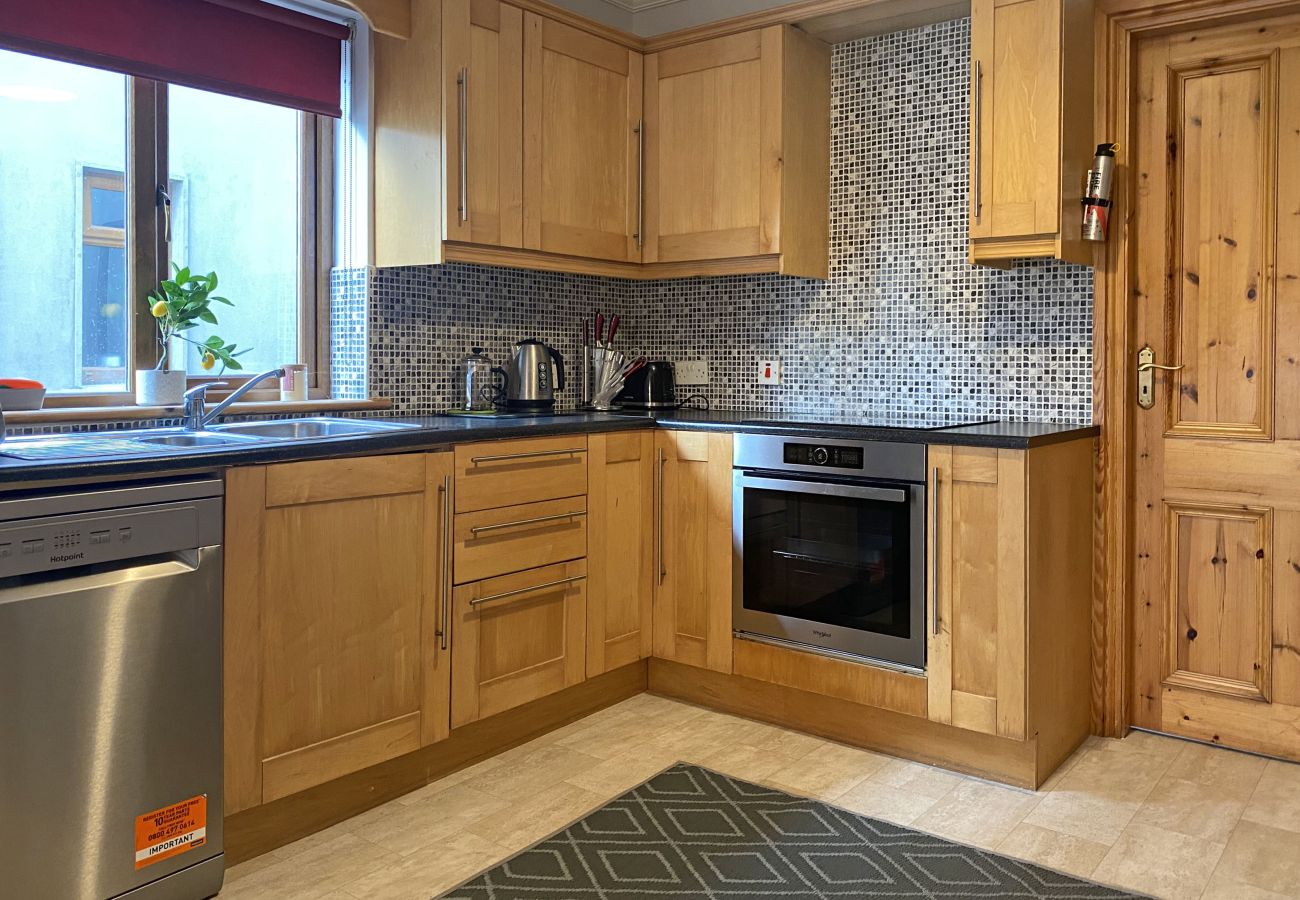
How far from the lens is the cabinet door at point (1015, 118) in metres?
2.82

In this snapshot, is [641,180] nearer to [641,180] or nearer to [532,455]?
[641,180]

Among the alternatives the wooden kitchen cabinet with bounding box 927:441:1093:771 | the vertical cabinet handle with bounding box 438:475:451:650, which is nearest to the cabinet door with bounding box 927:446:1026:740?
the wooden kitchen cabinet with bounding box 927:441:1093:771

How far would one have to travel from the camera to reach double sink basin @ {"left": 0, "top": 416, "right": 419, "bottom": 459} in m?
2.08

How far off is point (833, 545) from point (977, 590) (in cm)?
43

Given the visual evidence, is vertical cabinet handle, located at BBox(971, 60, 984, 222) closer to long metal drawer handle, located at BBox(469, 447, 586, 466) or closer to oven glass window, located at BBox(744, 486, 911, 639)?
oven glass window, located at BBox(744, 486, 911, 639)

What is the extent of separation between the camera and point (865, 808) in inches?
101

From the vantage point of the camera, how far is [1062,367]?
3.14 m

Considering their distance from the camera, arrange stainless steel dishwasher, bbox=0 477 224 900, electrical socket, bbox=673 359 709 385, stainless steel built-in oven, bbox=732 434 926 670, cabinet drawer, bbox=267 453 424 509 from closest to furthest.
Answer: stainless steel dishwasher, bbox=0 477 224 900 → cabinet drawer, bbox=267 453 424 509 → stainless steel built-in oven, bbox=732 434 926 670 → electrical socket, bbox=673 359 709 385

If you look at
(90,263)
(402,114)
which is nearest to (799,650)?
(402,114)

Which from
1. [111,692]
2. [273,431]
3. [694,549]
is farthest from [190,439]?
[694,549]

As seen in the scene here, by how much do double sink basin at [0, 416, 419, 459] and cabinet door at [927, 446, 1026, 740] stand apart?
1414 mm

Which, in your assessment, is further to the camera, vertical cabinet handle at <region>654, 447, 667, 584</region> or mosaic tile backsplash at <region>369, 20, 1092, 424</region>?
vertical cabinet handle at <region>654, 447, 667, 584</region>

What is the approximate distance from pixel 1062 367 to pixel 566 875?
204cm

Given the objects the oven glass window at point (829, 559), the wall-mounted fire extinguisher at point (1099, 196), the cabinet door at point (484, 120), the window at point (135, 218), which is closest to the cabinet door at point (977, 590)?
the oven glass window at point (829, 559)
